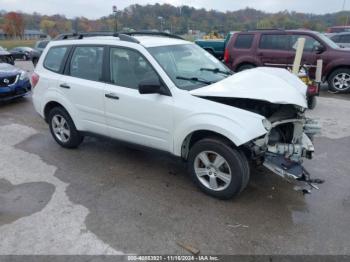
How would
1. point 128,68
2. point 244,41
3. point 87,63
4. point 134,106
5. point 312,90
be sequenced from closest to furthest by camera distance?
point 134,106, point 128,68, point 87,63, point 312,90, point 244,41

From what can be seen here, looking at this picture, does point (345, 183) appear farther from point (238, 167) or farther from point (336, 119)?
point (336, 119)

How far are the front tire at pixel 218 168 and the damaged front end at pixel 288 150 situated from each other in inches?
8.9

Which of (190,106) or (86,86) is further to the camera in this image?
(86,86)

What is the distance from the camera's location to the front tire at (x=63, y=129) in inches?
185

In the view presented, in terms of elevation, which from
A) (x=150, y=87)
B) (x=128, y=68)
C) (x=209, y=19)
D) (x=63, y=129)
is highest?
(x=209, y=19)

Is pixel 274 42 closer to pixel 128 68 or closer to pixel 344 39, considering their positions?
pixel 344 39

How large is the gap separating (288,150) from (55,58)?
384 cm

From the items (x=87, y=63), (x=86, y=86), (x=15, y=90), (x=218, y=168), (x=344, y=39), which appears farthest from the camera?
(x=344, y=39)

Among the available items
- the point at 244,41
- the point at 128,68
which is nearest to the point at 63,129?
the point at 128,68

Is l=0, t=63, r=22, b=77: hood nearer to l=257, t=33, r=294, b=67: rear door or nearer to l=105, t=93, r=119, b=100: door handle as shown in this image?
l=105, t=93, r=119, b=100: door handle

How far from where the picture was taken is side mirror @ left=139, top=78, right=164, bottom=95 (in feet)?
11.0

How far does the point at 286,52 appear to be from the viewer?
360 inches

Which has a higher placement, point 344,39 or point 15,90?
point 344,39

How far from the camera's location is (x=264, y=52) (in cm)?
941
